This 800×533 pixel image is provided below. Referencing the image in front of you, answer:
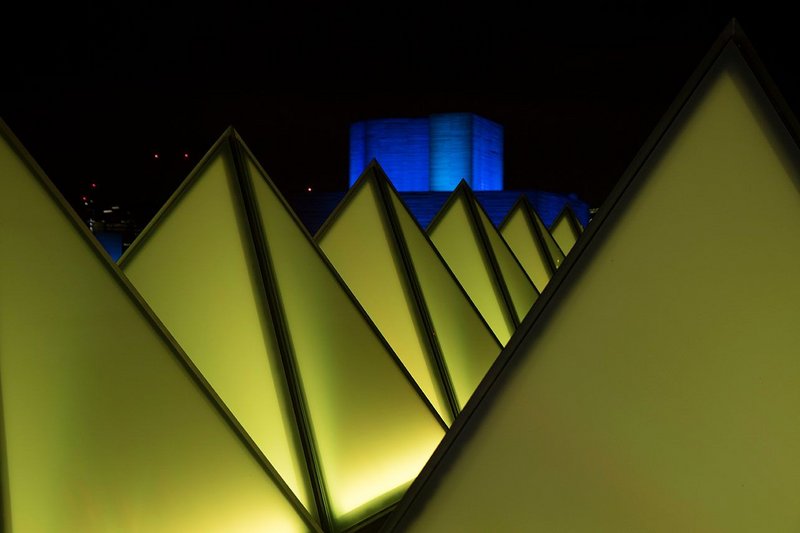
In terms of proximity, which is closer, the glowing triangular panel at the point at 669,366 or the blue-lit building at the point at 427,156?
the glowing triangular panel at the point at 669,366

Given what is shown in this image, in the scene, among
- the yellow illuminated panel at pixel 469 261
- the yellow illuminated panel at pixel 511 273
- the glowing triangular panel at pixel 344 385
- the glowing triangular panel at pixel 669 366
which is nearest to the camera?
the glowing triangular panel at pixel 669 366

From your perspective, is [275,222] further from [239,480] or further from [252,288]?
[239,480]

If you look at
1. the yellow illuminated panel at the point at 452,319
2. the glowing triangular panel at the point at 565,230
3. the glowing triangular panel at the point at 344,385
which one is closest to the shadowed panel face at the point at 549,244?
the glowing triangular panel at the point at 565,230

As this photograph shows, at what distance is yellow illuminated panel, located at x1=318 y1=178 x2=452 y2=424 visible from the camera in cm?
619

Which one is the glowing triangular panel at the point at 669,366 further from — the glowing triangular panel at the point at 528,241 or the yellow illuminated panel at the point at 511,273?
the glowing triangular panel at the point at 528,241

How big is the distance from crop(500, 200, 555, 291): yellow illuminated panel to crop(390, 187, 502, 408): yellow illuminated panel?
16.9 feet

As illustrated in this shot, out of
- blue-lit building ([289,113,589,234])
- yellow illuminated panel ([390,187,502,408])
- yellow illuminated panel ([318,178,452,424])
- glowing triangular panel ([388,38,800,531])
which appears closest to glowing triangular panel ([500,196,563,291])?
yellow illuminated panel ([390,187,502,408])

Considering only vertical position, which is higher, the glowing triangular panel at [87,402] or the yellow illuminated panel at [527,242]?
the yellow illuminated panel at [527,242]

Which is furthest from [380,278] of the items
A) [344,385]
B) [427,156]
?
[427,156]

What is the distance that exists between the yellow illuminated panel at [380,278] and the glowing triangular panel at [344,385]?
1052mm

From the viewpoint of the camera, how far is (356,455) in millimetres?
4344

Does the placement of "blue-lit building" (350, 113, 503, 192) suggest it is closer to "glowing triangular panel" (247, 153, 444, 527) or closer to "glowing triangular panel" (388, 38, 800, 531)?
"glowing triangular panel" (247, 153, 444, 527)

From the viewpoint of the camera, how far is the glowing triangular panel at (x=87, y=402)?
8.68 ft

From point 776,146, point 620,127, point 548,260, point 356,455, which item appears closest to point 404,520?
point 776,146
